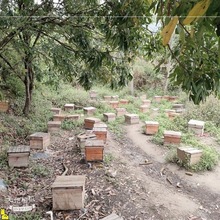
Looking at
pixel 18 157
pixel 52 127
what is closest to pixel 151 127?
pixel 52 127

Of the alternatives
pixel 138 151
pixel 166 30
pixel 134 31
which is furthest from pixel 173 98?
pixel 166 30

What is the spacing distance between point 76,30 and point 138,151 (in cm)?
412

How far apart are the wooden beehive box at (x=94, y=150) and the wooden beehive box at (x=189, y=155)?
6.16ft

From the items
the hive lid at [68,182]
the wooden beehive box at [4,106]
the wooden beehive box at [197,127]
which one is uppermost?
the wooden beehive box at [4,106]

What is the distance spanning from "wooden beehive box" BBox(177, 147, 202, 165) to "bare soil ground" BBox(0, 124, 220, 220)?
9.4 inches

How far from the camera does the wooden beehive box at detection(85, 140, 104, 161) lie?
552 centimetres

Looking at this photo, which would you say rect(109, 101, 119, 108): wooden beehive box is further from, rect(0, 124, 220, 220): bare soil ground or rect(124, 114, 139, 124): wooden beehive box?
rect(0, 124, 220, 220): bare soil ground

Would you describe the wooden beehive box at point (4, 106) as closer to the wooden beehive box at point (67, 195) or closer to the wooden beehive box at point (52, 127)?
the wooden beehive box at point (52, 127)

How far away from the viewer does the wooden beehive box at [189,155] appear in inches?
233

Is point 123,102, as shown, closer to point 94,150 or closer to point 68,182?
point 94,150

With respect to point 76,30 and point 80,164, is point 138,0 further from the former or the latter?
point 80,164

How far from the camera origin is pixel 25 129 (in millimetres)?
7277

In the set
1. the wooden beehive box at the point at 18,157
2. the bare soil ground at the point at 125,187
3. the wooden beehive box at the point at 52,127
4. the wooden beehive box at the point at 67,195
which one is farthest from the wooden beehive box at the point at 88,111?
the wooden beehive box at the point at 67,195

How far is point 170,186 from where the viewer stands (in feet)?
17.1
